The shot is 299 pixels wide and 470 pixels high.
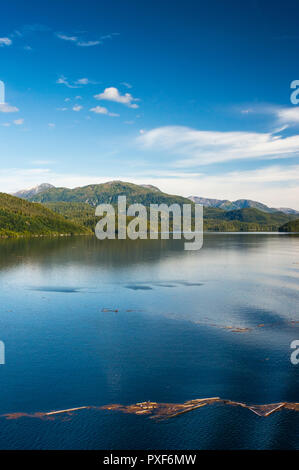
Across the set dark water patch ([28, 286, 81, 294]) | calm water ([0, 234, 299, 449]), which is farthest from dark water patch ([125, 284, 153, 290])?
dark water patch ([28, 286, 81, 294])

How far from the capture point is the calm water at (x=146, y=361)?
794 inches

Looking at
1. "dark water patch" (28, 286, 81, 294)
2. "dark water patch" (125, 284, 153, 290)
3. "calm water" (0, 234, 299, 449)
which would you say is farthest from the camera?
"dark water patch" (125, 284, 153, 290)

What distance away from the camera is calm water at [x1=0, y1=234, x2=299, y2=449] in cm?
2017

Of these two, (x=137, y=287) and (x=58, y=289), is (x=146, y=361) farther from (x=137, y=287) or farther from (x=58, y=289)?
(x=58, y=289)

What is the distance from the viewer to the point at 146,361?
30.3 metres

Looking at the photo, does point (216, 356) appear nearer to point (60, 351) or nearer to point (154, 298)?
point (60, 351)

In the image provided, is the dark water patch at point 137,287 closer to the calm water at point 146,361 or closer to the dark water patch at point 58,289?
the calm water at point 146,361

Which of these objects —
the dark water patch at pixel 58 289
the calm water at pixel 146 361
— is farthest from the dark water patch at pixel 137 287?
the dark water patch at pixel 58 289

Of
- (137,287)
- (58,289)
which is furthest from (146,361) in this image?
(58,289)

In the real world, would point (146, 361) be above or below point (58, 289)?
below

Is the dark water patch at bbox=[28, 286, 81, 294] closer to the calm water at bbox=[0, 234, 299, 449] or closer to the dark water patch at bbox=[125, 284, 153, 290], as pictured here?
→ the calm water at bbox=[0, 234, 299, 449]

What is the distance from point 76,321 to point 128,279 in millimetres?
31384

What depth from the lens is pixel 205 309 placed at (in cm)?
4819

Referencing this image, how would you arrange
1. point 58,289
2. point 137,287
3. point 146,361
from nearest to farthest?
point 146,361, point 58,289, point 137,287
